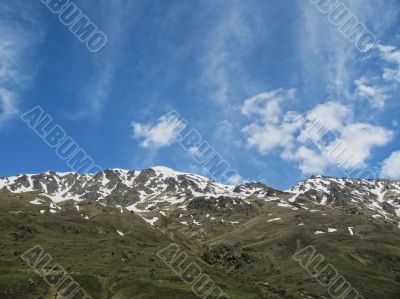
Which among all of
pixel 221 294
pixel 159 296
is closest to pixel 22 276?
pixel 159 296

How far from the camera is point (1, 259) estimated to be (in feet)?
655

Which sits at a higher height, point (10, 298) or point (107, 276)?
point (107, 276)

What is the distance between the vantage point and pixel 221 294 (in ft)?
625

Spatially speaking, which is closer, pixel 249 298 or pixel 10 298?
pixel 10 298

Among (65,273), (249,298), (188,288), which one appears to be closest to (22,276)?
Answer: (65,273)

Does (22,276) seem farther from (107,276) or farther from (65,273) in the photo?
(107,276)

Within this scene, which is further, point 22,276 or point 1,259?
point 1,259

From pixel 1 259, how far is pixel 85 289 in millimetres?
45210

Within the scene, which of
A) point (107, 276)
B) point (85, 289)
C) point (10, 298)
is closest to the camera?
point (10, 298)

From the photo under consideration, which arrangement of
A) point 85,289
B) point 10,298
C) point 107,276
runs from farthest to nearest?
point 107,276, point 85,289, point 10,298

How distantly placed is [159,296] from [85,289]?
28.9m

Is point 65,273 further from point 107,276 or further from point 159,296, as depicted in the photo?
point 159,296

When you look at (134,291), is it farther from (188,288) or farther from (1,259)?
(1,259)

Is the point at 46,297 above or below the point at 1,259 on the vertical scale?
below
